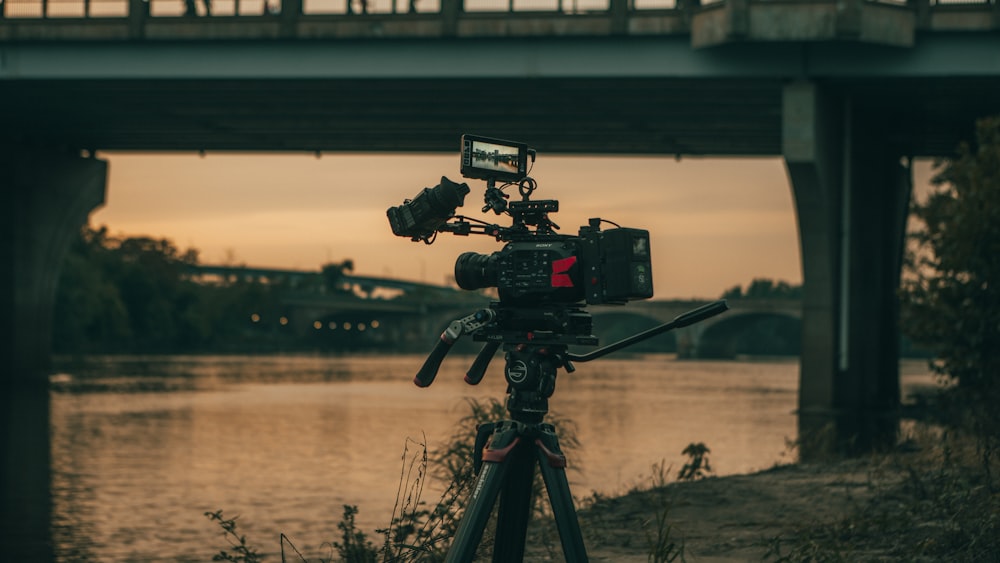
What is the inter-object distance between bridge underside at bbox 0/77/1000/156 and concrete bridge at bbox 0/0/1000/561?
0.39ft

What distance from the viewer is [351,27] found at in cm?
2955

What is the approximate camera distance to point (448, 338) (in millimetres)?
5570

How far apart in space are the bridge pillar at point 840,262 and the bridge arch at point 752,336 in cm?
4819

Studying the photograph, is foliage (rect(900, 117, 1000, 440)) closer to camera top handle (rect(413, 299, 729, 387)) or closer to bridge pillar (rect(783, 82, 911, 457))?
bridge pillar (rect(783, 82, 911, 457))

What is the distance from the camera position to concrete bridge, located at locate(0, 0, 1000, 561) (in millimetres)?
27734

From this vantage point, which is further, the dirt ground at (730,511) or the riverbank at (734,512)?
the dirt ground at (730,511)

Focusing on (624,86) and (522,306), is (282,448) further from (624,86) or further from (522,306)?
(522,306)

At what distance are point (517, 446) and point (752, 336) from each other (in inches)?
5064

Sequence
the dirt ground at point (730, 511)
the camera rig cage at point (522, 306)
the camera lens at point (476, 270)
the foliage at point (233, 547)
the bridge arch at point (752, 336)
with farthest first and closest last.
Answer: the bridge arch at point (752, 336)
the dirt ground at point (730, 511)
the foliage at point (233, 547)
the camera lens at point (476, 270)
the camera rig cage at point (522, 306)

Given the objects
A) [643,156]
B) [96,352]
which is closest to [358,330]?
[96,352]

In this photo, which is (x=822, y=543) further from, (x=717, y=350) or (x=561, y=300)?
(x=717, y=350)

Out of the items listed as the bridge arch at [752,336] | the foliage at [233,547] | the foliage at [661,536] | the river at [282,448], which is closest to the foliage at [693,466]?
the river at [282,448]

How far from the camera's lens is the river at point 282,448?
12688mm

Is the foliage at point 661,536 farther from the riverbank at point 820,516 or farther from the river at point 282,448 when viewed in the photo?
the river at point 282,448
